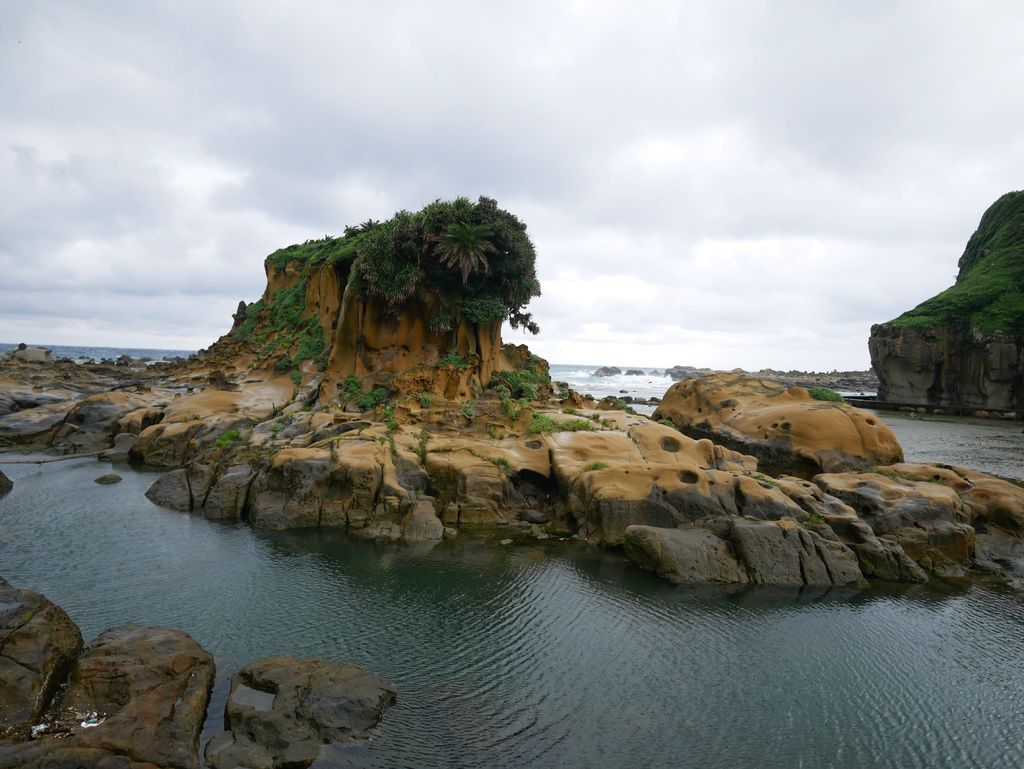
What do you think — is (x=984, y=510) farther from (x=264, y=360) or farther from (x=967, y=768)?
(x=264, y=360)

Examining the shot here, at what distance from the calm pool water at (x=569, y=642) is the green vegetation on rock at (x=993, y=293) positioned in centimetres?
5603

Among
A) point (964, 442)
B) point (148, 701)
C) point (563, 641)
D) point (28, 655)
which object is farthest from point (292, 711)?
point (964, 442)

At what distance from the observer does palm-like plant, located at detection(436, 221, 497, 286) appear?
2759cm

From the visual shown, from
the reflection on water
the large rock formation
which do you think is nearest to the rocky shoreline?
the reflection on water

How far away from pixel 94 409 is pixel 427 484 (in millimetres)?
23712

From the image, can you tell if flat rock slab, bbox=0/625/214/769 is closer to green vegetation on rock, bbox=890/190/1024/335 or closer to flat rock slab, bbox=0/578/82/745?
flat rock slab, bbox=0/578/82/745

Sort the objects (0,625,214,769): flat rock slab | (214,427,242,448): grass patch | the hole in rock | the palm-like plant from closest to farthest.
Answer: (0,625,214,769): flat rock slab, the hole in rock, (214,427,242,448): grass patch, the palm-like plant

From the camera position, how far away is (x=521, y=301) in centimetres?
3048

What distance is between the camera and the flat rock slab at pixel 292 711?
8219 mm

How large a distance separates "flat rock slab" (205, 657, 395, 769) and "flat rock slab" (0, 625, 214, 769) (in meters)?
0.51

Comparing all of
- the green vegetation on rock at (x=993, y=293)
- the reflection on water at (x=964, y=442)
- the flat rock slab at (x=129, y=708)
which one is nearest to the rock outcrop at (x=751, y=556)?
the flat rock slab at (x=129, y=708)

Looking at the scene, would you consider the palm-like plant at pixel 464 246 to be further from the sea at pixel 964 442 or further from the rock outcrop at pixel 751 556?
the sea at pixel 964 442

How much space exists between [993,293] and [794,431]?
51.7m

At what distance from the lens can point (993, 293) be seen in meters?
60.1
